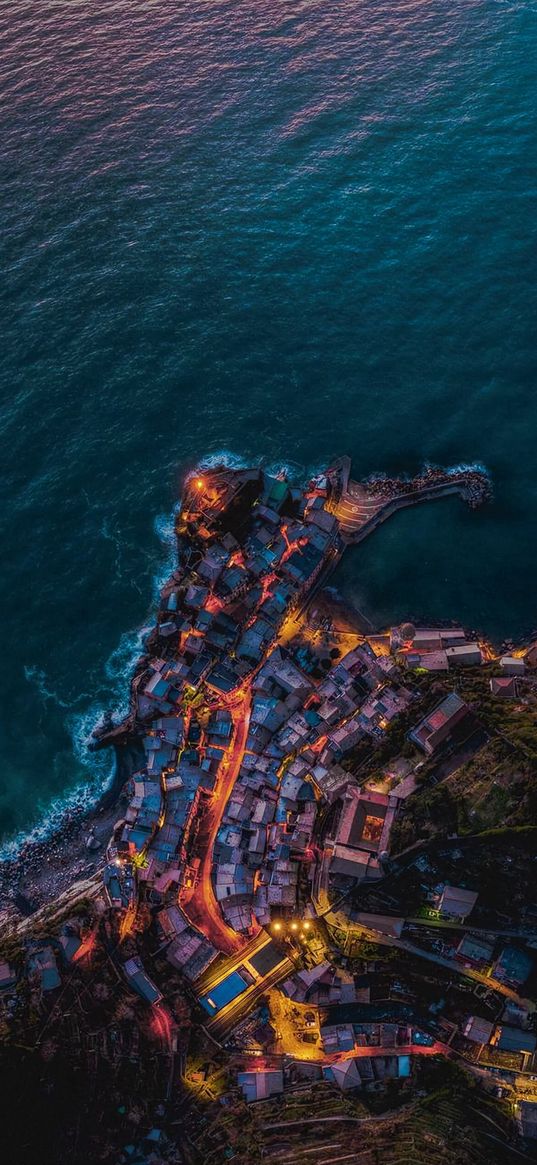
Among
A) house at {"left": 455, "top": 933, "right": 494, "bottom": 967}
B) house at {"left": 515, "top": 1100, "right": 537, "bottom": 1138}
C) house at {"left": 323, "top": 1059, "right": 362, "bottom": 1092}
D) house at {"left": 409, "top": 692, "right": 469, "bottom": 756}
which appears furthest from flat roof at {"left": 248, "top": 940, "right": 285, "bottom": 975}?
house at {"left": 409, "top": 692, "right": 469, "bottom": 756}

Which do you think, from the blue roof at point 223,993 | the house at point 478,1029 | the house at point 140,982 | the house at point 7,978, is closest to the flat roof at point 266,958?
the blue roof at point 223,993

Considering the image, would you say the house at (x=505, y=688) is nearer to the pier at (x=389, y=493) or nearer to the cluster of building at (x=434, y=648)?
the cluster of building at (x=434, y=648)

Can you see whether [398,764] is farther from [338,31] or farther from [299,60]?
[338,31]

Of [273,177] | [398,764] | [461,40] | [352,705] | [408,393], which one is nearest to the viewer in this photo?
[398,764]

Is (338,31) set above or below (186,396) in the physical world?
above

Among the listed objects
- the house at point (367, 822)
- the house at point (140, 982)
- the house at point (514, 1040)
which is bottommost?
the house at point (514, 1040)

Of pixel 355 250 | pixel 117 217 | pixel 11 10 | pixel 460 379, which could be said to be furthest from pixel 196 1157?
pixel 11 10
